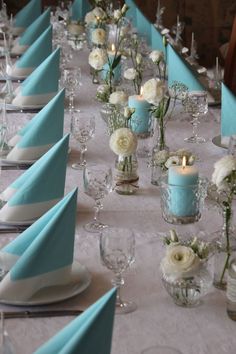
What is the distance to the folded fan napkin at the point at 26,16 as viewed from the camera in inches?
180

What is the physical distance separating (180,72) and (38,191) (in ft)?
4.28

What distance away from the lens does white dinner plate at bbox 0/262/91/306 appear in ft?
5.31

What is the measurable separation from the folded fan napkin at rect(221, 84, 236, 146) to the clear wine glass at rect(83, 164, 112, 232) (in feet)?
2.47

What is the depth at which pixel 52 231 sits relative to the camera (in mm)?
1639

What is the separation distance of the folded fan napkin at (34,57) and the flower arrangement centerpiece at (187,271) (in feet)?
6.29

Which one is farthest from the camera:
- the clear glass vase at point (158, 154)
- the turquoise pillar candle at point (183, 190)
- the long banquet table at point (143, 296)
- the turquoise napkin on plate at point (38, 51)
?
the turquoise napkin on plate at point (38, 51)

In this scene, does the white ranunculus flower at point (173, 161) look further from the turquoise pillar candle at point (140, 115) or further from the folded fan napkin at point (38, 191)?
the turquoise pillar candle at point (140, 115)

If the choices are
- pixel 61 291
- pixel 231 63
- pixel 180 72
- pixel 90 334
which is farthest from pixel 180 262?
pixel 231 63

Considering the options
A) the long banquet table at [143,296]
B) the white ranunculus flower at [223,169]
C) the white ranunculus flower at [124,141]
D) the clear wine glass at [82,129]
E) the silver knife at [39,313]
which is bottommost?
the silver knife at [39,313]

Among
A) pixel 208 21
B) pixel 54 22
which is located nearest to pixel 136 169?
pixel 54 22

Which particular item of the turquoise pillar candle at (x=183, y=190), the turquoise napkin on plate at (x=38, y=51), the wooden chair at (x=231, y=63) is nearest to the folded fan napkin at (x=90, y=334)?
the turquoise pillar candle at (x=183, y=190)

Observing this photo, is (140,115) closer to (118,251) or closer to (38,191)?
(38,191)

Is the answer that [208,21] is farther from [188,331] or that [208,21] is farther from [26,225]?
[188,331]

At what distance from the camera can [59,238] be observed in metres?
1.65
